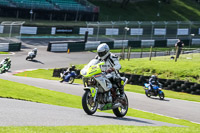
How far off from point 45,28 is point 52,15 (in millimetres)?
4633

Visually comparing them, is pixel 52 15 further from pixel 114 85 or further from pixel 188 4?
pixel 114 85

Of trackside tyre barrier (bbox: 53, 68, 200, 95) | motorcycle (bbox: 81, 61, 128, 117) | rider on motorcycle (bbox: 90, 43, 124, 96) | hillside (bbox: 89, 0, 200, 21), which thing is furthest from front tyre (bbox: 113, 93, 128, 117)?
hillside (bbox: 89, 0, 200, 21)

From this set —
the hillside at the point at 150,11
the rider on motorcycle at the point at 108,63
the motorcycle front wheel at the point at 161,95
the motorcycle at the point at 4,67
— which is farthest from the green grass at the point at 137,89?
the hillside at the point at 150,11

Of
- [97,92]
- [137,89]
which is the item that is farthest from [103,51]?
[137,89]

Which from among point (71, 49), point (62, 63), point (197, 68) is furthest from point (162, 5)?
point (197, 68)

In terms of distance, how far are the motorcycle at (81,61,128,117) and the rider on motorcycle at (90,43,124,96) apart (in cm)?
15

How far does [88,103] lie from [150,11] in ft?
172

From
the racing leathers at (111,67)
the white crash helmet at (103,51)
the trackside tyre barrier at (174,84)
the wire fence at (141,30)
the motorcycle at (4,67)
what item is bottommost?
the motorcycle at (4,67)

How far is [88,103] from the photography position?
36.3 feet

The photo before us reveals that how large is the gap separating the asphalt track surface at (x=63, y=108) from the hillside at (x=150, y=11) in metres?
15.9

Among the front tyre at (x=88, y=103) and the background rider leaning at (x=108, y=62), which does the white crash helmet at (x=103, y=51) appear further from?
the front tyre at (x=88, y=103)

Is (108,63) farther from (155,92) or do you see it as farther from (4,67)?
(4,67)

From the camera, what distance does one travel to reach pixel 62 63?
35.8 meters

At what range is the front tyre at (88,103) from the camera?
35.6 feet
